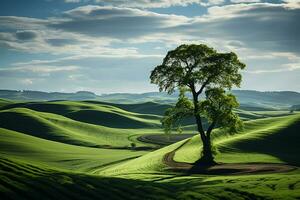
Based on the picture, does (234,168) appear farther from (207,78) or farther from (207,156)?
(207,78)

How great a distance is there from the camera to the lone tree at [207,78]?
2594 inches

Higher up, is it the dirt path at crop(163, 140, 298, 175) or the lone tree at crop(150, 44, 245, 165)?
the lone tree at crop(150, 44, 245, 165)

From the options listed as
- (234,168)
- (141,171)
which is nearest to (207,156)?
(234,168)

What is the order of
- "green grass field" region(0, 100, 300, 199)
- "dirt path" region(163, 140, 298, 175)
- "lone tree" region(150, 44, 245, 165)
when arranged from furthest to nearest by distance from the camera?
1. "lone tree" region(150, 44, 245, 165)
2. "dirt path" region(163, 140, 298, 175)
3. "green grass field" region(0, 100, 300, 199)

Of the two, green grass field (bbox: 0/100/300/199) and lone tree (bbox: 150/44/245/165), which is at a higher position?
lone tree (bbox: 150/44/245/165)

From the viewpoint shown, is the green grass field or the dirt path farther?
the dirt path

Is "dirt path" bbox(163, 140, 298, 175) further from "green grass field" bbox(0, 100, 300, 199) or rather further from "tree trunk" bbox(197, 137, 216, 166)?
"green grass field" bbox(0, 100, 300, 199)

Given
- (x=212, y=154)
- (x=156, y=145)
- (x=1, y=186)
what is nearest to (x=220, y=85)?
(x=212, y=154)

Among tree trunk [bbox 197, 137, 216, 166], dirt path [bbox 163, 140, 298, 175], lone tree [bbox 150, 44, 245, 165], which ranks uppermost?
lone tree [bbox 150, 44, 245, 165]

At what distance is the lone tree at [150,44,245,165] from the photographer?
65875 millimetres

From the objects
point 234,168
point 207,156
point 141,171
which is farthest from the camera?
point 207,156

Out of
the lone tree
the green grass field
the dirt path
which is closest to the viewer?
the green grass field

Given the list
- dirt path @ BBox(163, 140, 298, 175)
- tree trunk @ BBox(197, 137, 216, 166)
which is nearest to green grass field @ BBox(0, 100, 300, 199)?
dirt path @ BBox(163, 140, 298, 175)

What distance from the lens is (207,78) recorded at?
6656 centimetres
